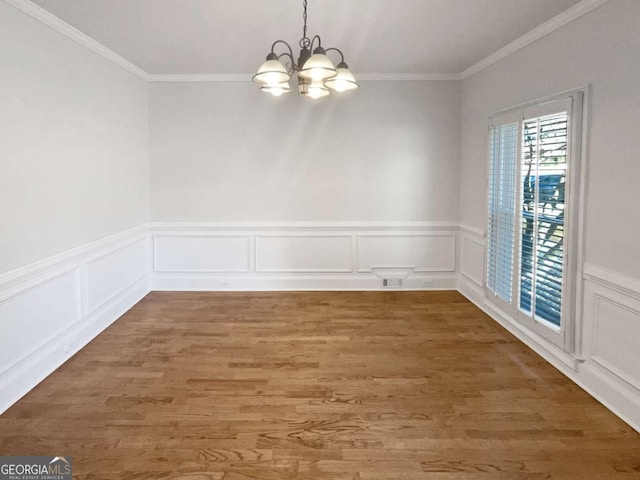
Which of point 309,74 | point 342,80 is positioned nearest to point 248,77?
point 342,80

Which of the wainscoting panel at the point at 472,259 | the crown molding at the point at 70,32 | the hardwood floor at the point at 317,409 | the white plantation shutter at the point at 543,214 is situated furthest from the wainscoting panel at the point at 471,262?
the crown molding at the point at 70,32

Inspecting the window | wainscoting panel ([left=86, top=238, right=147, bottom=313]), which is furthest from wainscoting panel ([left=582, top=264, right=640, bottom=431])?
wainscoting panel ([left=86, top=238, right=147, bottom=313])

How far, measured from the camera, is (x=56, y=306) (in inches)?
Result: 144

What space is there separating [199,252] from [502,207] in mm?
3701

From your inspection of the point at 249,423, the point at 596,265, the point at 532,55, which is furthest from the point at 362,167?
the point at 249,423

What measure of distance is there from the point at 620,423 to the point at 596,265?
3.32 ft

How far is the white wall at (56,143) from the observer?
10.1 ft

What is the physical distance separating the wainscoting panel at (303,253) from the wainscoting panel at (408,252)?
0.22m

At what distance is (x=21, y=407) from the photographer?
9.87ft

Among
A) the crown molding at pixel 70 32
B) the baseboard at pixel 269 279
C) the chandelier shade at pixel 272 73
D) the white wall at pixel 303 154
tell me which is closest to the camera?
the chandelier shade at pixel 272 73

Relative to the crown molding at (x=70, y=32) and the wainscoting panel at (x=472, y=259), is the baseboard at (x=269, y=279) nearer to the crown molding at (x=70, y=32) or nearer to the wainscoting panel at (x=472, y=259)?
the wainscoting panel at (x=472, y=259)

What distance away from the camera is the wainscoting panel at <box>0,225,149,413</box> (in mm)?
3072

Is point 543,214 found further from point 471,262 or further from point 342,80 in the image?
point 342,80

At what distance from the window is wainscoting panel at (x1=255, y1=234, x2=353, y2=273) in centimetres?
194
